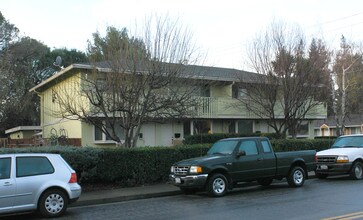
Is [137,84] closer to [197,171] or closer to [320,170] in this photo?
[197,171]

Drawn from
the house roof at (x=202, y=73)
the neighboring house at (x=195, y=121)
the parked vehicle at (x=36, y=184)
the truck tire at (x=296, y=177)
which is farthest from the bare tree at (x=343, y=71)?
the parked vehicle at (x=36, y=184)

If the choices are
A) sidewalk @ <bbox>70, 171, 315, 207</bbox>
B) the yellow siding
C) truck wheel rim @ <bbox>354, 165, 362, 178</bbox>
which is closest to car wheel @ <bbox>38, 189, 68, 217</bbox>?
sidewalk @ <bbox>70, 171, 315, 207</bbox>

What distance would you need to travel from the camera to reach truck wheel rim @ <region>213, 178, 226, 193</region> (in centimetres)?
1251

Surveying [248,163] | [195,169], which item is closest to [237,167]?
[248,163]

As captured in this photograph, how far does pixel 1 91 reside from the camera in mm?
28641

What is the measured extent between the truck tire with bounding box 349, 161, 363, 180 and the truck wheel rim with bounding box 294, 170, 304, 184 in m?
2.55

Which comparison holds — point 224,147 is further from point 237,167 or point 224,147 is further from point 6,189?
point 6,189

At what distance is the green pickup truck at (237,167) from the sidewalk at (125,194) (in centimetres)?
71

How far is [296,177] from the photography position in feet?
46.9

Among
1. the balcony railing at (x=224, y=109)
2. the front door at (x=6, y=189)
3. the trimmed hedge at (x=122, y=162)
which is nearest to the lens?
the front door at (x=6, y=189)

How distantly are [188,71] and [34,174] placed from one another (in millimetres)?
8374

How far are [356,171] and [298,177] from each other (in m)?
2.94

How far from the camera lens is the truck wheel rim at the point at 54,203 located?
9.81 meters

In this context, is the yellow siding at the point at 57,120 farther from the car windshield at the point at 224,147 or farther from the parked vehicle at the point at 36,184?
the parked vehicle at the point at 36,184
